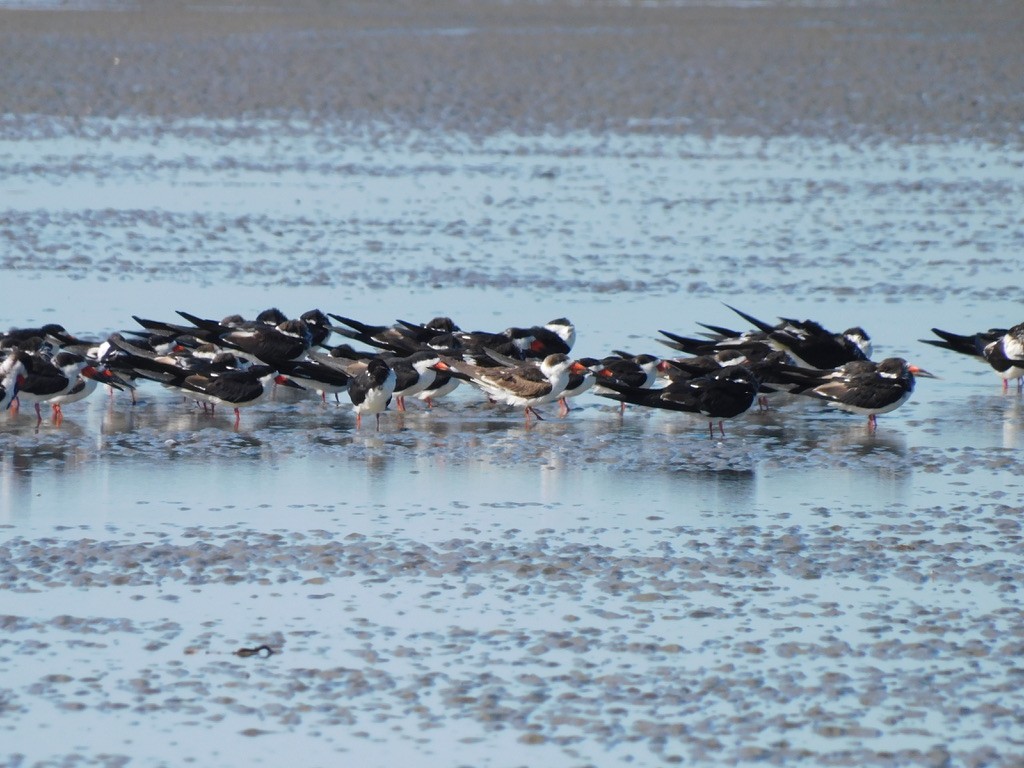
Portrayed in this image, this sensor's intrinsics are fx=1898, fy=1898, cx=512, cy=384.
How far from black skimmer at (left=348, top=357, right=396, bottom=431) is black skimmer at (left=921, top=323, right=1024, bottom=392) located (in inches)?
188

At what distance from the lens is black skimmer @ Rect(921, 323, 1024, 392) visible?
15047mm

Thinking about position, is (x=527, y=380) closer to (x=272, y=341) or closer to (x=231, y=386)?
(x=231, y=386)

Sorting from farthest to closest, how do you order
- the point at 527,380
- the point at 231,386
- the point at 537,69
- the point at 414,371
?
the point at 537,69 → the point at 414,371 → the point at 527,380 → the point at 231,386

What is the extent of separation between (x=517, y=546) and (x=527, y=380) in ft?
11.8

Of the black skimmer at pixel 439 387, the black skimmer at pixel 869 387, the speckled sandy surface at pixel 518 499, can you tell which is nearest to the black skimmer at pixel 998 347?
the speckled sandy surface at pixel 518 499

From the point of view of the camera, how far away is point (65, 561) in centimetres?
1006

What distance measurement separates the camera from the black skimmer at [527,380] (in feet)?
45.6

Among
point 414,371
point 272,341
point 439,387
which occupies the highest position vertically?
point 272,341

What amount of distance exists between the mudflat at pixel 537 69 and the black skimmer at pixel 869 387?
1936 centimetres

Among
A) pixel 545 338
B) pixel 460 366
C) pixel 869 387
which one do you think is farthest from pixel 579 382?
pixel 869 387

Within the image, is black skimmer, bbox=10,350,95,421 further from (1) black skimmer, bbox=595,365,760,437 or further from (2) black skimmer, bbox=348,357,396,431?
(1) black skimmer, bbox=595,365,760,437

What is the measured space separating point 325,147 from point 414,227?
8.67 metres

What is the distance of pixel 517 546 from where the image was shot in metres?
Result: 10.5

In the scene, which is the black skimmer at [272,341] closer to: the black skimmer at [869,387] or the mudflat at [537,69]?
the black skimmer at [869,387]
